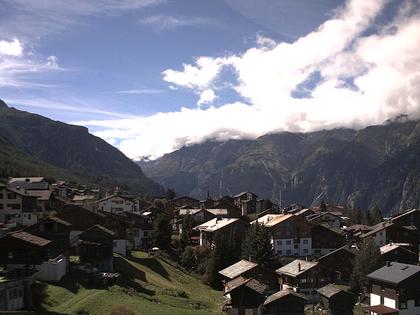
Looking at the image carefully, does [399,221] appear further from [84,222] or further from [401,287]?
[84,222]

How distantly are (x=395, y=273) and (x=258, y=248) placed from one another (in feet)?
77.4

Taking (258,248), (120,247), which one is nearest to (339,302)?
(258,248)

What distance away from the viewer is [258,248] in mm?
Answer: 83750

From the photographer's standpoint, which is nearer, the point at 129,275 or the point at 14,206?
the point at 129,275

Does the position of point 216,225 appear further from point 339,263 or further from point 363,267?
point 363,267

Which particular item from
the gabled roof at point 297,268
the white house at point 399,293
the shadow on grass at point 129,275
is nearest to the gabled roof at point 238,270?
the gabled roof at point 297,268

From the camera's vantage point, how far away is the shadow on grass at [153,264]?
73.3m

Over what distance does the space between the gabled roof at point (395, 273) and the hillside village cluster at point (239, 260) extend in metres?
0.15

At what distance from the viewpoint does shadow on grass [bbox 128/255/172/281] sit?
73.3 meters

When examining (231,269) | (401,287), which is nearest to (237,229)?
(231,269)

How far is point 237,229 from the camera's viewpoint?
327 feet

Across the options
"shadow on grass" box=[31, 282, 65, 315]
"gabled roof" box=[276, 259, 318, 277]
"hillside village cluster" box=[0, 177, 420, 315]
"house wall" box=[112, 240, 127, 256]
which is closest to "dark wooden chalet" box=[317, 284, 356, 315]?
"hillside village cluster" box=[0, 177, 420, 315]

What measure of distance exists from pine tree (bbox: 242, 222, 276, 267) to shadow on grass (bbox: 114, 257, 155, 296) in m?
22.6

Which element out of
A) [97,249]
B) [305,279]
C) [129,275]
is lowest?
[305,279]
